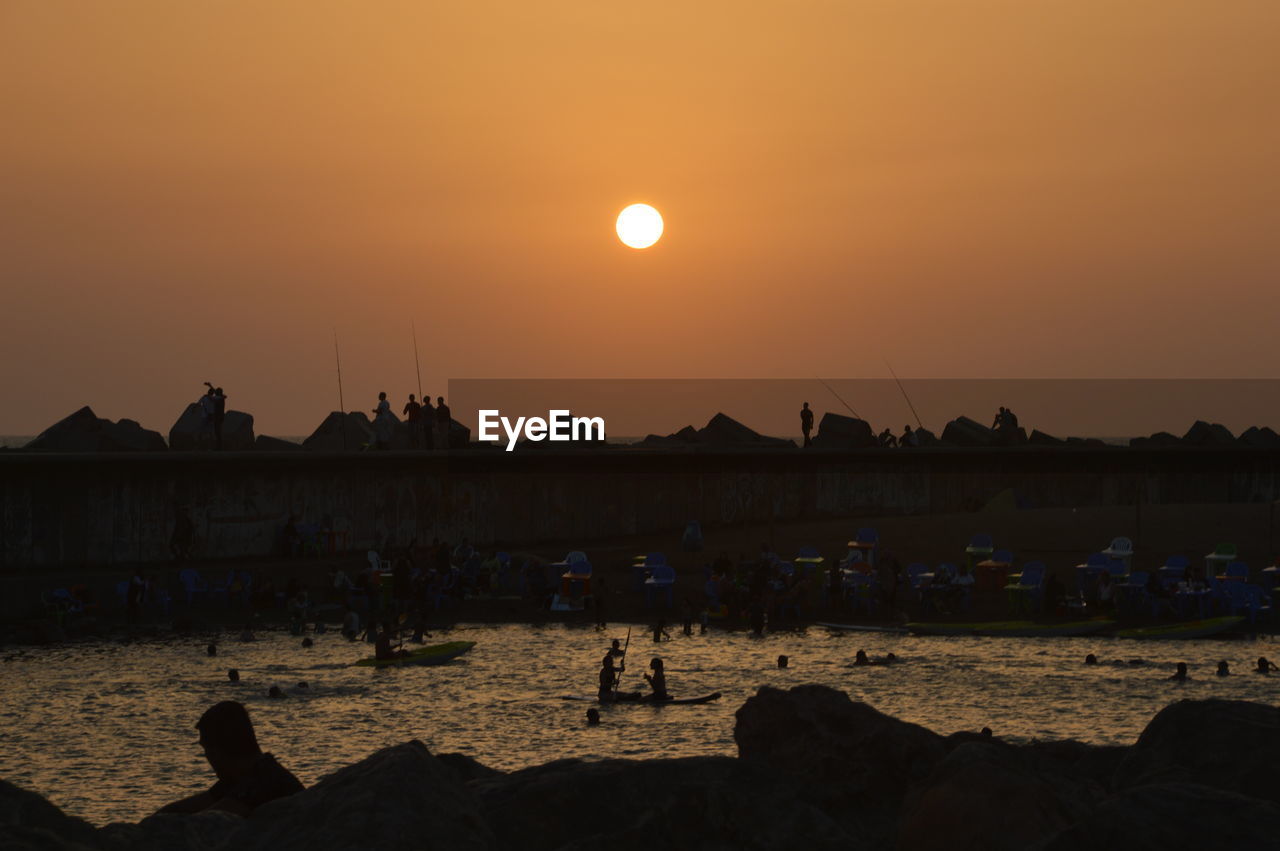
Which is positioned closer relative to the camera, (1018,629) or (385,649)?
(385,649)

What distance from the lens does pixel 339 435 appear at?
5556 cm

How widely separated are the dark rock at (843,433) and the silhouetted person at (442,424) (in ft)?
67.6

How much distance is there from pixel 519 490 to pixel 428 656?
15.0m

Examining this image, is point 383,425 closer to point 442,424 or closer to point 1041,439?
point 442,424

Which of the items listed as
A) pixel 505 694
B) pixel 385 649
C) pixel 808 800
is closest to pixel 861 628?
pixel 505 694

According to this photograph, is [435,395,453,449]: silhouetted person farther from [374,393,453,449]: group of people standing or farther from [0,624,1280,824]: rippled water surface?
[0,624,1280,824]: rippled water surface

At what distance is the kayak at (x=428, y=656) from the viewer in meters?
34.0

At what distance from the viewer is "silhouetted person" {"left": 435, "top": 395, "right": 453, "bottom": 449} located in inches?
1972

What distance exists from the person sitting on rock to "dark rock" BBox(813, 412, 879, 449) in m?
58.3

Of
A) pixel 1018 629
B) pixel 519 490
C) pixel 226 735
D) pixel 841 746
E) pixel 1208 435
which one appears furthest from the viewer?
pixel 1208 435

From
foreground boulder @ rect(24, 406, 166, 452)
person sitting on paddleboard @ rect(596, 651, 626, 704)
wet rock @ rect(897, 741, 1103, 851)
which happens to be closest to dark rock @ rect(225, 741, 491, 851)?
wet rock @ rect(897, 741, 1103, 851)

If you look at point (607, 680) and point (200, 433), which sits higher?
point (200, 433)

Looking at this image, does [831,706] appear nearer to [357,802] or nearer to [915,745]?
[915,745]

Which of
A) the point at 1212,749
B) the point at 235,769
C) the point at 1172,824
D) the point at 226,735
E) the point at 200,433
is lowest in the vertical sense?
the point at 1212,749
